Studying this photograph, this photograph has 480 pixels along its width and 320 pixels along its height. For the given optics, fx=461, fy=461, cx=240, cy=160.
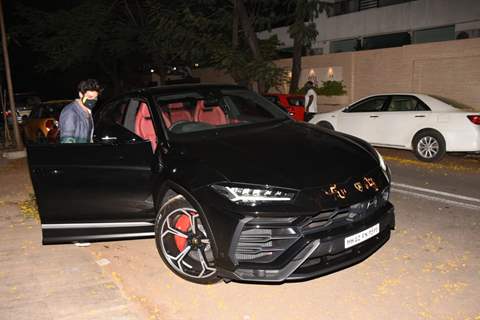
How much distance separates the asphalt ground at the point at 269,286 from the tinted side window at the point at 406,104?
4.27m

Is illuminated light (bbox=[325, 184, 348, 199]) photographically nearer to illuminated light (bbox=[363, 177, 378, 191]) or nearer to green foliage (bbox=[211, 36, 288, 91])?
illuminated light (bbox=[363, 177, 378, 191])

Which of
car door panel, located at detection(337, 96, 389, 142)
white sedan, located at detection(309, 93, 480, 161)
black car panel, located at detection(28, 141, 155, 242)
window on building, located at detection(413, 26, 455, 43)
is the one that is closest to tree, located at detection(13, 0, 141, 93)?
window on building, located at detection(413, 26, 455, 43)

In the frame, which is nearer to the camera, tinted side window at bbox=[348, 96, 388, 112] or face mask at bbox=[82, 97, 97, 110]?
face mask at bbox=[82, 97, 97, 110]

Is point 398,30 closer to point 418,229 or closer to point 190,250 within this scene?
point 418,229

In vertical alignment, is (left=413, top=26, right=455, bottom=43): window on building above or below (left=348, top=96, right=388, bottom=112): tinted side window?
above

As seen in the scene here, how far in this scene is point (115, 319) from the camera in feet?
11.7

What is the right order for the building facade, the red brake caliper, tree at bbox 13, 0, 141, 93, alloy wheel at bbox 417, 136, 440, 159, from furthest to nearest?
tree at bbox 13, 0, 141, 93, the building facade, alloy wheel at bbox 417, 136, 440, 159, the red brake caliper

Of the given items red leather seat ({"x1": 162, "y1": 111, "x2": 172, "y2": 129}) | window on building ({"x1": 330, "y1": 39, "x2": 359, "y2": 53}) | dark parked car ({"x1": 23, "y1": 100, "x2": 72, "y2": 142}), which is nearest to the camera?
red leather seat ({"x1": 162, "y1": 111, "x2": 172, "y2": 129})

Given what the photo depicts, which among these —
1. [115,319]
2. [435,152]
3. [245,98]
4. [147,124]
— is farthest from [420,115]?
[115,319]

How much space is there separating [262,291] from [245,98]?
2444mm

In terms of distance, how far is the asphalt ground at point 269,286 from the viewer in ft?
12.1

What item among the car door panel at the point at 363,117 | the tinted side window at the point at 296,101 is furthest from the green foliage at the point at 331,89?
the car door panel at the point at 363,117

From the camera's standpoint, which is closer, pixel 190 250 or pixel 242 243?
pixel 242 243

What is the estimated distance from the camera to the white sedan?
8919 mm
